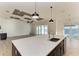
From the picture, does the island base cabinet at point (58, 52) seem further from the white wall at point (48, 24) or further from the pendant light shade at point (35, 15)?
→ the pendant light shade at point (35, 15)

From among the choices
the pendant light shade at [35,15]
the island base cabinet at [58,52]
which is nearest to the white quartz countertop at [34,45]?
the island base cabinet at [58,52]

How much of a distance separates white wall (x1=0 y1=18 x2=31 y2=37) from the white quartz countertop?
0.51 ft

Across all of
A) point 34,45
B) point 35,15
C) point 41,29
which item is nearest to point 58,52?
point 34,45

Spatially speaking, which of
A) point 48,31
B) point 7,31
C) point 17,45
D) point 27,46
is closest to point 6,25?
point 7,31

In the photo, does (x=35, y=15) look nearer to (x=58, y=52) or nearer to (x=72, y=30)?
(x=72, y=30)

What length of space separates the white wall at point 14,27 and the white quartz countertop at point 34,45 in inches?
6.2

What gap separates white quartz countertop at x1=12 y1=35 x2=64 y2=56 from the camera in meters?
2.32

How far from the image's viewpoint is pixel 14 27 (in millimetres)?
2457

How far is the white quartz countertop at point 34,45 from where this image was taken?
232cm

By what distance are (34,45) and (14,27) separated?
0.58m

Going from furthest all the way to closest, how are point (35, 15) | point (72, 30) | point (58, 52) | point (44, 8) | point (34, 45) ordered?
point (58, 52) < point (34, 45) < point (72, 30) < point (44, 8) < point (35, 15)

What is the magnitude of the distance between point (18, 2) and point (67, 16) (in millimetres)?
1042

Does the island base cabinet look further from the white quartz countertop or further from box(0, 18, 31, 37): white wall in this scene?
box(0, 18, 31, 37): white wall

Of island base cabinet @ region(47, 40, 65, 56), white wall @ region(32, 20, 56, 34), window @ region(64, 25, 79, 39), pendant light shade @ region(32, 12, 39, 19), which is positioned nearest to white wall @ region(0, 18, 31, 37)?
white wall @ region(32, 20, 56, 34)
